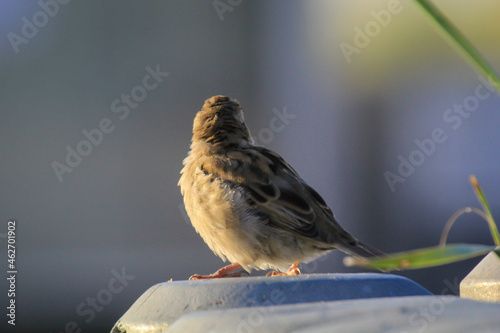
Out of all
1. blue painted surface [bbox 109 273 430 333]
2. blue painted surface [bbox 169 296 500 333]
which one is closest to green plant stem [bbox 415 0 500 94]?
blue painted surface [bbox 169 296 500 333]

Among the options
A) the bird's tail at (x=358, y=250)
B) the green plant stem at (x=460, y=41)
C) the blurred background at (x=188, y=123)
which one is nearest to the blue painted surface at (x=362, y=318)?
the green plant stem at (x=460, y=41)

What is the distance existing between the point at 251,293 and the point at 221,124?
2737 mm

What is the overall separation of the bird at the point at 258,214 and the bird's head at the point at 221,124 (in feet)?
0.52

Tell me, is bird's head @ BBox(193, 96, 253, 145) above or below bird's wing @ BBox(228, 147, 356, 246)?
above

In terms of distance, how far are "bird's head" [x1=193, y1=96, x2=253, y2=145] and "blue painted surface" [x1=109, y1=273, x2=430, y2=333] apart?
2499 millimetres

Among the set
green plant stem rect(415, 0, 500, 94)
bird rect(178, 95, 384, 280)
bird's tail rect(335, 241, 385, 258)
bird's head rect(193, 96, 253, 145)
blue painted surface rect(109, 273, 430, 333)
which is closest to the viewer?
green plant stem rect(415, 0, 500, 94)

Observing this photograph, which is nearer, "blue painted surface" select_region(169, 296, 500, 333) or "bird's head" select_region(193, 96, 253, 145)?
"blue painted surface" select_region(169, 296, 500, 333)

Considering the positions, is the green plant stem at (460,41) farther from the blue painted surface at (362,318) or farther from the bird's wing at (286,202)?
the bird's wing at (286,202)

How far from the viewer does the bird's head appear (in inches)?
173

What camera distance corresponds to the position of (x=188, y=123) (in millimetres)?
9469

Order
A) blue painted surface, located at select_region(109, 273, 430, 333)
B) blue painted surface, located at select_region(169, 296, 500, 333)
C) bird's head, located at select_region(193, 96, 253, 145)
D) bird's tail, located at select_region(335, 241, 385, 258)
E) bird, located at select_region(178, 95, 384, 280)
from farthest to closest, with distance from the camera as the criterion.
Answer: bird's head, located at select_region(193, 96, 253, 145) → bird, located at select_region(178, 95, 384, 280) → bird's tail, located at select_region(335, 241, 385, 258) → blue painted surface, located at select_region(109, 273, 430, 333) → blue painted surface, located at select_region(169, 296, 500, 333)

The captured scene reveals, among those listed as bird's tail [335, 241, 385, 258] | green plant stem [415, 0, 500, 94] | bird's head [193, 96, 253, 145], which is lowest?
bird's tail [335, 241, 385, 258]

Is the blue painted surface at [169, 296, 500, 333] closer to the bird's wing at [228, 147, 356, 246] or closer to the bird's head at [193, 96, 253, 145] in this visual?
the bird's wing at [228, 147, 356, 246]

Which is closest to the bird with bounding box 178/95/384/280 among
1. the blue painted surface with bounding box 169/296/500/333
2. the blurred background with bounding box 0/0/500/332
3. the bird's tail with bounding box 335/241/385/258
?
the bird's tail with bounding box 335/241/385/258
